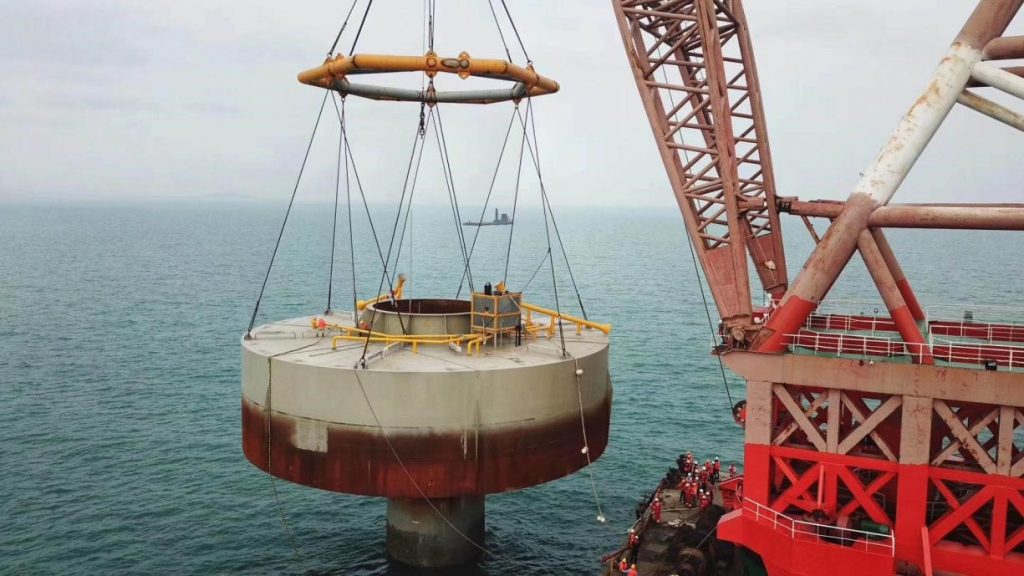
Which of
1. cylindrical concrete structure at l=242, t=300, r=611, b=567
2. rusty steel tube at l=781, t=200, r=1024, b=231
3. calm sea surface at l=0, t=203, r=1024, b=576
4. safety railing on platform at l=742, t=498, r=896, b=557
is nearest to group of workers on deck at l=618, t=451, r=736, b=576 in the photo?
calm sea surface at l=0, t=203, r=1024, b=576

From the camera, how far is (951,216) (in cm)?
2284

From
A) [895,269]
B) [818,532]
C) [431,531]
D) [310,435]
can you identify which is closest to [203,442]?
[431,531]

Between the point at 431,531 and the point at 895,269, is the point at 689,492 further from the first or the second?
the point at 895,269

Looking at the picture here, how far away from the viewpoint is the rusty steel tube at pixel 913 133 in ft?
76.1

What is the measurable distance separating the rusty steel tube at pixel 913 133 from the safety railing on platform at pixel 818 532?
23.9 ft

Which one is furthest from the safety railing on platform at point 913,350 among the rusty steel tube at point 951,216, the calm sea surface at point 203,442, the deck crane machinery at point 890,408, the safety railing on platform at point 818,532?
A: the calm sea surface at point 203,442

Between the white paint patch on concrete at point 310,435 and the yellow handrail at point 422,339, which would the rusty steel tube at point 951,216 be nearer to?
the yellow handrail at point 422,339

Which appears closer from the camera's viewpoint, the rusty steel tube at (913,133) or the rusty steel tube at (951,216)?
the rusty steel tube at (951,216)

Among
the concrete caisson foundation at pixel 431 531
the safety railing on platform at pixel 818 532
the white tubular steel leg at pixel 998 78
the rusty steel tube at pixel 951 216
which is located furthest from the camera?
the concrete caisson foundation at pixel 431 531

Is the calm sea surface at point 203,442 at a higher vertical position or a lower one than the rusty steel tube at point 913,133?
lower

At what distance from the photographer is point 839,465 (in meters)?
23.6

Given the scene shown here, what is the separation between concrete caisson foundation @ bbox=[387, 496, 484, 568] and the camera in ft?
99.0

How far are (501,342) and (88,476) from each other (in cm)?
2607

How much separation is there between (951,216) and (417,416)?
1680 centimetres
